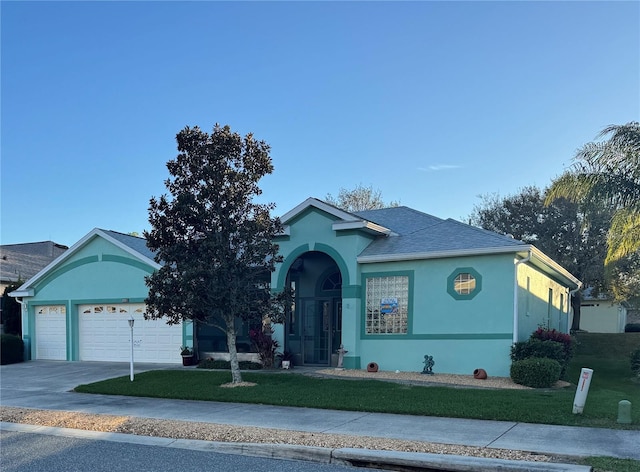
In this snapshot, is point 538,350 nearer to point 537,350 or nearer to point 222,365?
point 537,350

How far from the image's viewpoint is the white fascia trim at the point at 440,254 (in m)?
14.6

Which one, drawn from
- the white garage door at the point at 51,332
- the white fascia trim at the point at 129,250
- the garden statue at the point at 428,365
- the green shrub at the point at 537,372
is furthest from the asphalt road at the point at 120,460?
the white garage door at the point at 51,332

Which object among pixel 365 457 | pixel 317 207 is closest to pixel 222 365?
pixel 317 207

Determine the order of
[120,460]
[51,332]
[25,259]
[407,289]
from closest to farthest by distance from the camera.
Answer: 1. [120,460]
2. [407,289]
3. [51,332]
4. [25,259]

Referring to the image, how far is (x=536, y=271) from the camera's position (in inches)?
697

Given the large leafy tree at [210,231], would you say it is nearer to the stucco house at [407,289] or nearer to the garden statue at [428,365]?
the stucco house at [407,289]

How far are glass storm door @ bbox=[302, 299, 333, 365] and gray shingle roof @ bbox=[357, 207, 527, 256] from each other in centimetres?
311

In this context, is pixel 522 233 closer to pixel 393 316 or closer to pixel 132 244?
pixel 393 316

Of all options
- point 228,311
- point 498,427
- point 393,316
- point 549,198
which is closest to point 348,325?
point 393,316

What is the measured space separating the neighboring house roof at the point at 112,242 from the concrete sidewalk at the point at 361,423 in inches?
259

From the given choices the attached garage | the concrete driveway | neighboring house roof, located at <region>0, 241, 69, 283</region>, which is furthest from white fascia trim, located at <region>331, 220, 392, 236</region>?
neighboring house roof, located at <region>0, 241, 69, 283</region>

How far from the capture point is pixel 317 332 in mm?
18891

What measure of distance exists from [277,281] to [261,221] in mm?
4436

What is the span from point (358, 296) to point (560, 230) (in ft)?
56.8
